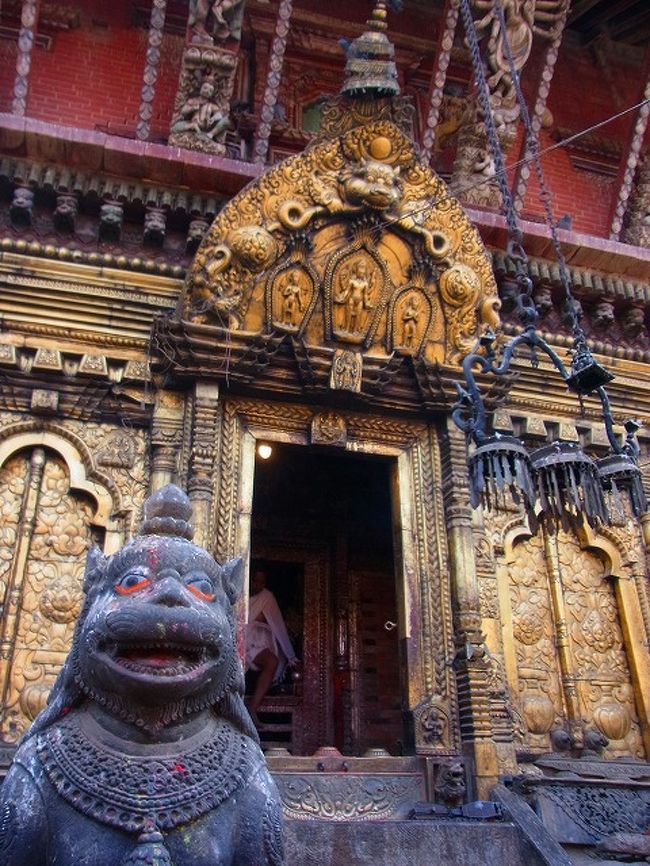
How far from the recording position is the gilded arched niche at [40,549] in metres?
5.04

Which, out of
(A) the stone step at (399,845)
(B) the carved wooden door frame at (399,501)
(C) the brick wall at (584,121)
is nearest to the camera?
(A) the stone step at (399,845)

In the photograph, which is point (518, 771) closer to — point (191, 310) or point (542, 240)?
point (191, 310)

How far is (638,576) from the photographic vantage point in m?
6.74

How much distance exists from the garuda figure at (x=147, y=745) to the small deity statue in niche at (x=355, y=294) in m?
3.67

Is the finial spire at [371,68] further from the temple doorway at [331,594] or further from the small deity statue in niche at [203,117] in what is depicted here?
the temple doorway at [331,594]

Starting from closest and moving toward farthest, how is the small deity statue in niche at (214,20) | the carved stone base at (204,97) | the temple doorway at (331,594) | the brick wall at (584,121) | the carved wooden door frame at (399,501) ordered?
the carved wooden door frame at (399,501), the carved stone base at (204,97), the small deity statue in niche at (214,20), the temple doorway at (331,594), the brick wall at (584,121)

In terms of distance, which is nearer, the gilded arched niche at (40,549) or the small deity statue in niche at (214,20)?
the gilded arched niche at (40,549)

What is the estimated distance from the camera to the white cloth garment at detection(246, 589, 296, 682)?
25.8ft

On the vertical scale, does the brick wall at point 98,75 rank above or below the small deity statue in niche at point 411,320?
above

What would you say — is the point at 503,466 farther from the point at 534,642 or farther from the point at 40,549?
the point at 40,549

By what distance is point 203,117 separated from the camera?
6.93m

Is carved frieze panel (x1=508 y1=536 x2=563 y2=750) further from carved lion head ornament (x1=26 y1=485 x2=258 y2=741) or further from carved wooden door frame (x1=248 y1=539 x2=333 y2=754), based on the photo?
carved lion head ornament (x1=26 y1=485 x2=258 y2=741)

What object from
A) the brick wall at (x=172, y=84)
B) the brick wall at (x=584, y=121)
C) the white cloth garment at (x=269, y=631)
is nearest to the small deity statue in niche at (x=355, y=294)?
the brick wall at (x=172, y=84)

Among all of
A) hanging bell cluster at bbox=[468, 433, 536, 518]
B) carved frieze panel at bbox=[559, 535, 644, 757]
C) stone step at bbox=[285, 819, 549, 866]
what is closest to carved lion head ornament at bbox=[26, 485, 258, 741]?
stone step at bbox=[285, 819, 549, 866]
